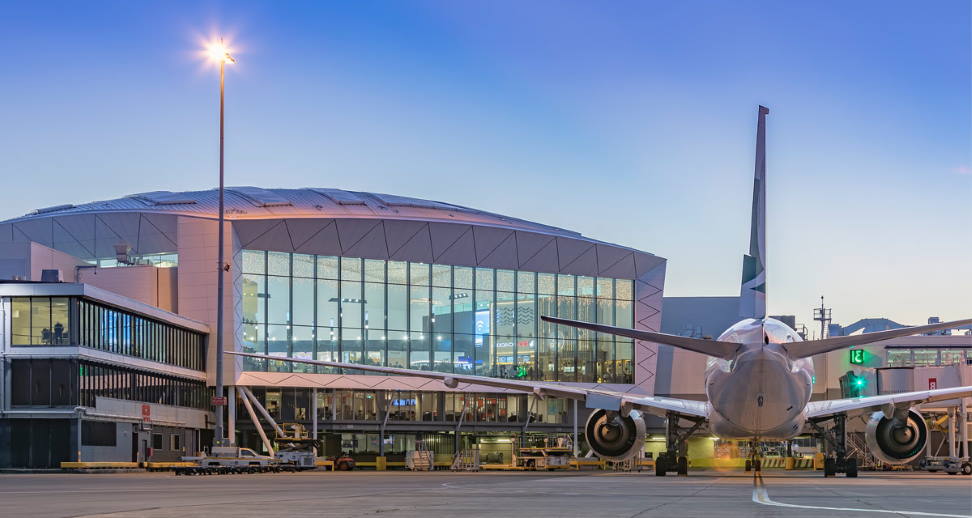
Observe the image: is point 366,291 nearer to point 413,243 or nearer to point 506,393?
point 413,243

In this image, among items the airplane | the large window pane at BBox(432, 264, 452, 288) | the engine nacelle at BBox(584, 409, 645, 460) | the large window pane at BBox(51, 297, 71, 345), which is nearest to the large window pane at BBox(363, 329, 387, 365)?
the large window pane at BBox(432, 264, 452, 288)

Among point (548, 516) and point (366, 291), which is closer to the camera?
point (548, 516)

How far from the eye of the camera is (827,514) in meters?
17.7

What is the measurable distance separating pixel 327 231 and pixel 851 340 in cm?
5459

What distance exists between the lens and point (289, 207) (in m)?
81.8

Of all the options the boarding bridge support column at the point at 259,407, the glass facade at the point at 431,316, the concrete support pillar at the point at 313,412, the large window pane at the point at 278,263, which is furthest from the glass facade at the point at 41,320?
the concrete support pillar at the point at 313,412

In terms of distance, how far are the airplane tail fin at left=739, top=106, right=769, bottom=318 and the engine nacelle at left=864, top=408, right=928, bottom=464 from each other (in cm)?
701

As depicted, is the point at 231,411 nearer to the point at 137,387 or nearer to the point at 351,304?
the point at 137,387

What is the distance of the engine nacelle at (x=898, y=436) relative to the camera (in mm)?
41781

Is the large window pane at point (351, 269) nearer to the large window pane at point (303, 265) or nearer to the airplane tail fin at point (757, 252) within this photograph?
the large window pane at point (303, 265)

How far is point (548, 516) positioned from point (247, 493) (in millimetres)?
11166

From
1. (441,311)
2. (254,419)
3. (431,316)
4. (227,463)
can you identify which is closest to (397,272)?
(431,316)

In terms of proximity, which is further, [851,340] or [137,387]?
[137,387]

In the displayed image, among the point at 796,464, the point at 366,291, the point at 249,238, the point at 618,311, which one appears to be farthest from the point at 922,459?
the point at 249,238
